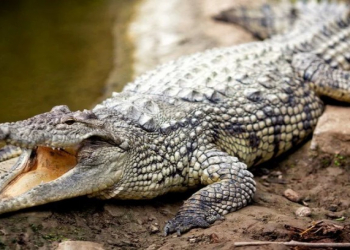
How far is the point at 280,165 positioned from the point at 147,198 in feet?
5.05

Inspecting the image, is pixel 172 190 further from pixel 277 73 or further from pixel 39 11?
pixel 39 11

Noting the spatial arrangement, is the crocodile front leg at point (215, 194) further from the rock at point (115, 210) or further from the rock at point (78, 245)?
the rock at point (78, 245)

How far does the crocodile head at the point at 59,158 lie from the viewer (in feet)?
11.9

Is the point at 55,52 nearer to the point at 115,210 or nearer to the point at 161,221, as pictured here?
the point at 115,210

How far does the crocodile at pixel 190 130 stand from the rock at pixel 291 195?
1.32ft

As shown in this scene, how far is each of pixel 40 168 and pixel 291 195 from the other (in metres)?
2.04

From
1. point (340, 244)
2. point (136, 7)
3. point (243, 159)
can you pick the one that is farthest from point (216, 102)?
point (136, 7)

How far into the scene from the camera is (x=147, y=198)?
14.0ft

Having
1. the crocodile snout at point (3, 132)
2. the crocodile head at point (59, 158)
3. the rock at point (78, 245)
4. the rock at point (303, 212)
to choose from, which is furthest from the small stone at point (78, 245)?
the rock at point (303, 212)

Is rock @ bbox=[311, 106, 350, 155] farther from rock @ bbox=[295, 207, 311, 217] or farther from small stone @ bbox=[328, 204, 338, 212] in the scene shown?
rock @ bbox=[295, 207, 311, 217]

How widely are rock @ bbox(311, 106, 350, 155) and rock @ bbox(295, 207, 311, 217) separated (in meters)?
1.00

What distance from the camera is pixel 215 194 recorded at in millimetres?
4172

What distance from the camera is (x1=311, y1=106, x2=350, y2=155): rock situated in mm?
5059

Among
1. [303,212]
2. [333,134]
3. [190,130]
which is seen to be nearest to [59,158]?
[190,130]
